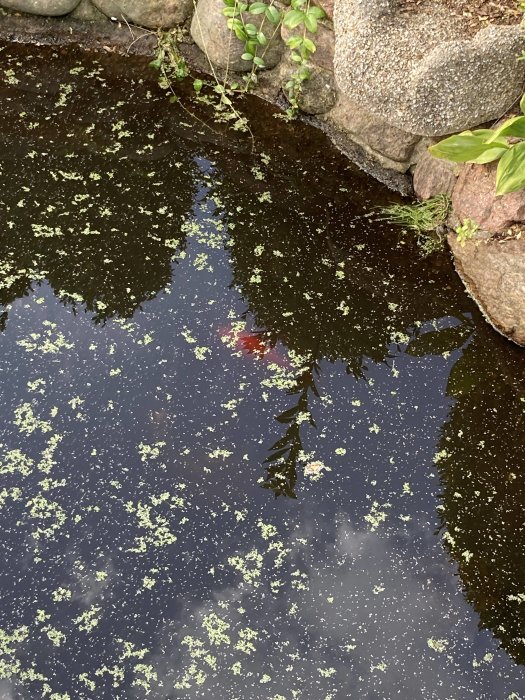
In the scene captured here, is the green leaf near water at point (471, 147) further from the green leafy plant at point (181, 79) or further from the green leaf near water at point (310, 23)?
the green leafy plant at point (181, 79)

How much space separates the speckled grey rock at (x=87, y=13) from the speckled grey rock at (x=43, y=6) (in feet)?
0.11

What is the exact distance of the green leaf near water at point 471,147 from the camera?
2.86 metres

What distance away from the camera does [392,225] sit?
3.40 meters

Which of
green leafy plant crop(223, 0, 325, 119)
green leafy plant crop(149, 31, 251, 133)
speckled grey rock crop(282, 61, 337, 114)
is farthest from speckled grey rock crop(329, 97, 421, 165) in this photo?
green leafy plant crop(149, 31, 251, 133)

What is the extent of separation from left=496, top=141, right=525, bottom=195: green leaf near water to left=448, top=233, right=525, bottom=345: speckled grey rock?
229 millimetres

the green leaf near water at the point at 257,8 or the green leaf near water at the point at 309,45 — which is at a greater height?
the green leaf near water at the point at 257,8

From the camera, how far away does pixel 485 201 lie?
10.0 feet

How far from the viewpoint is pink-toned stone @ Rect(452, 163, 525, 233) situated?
2967mm

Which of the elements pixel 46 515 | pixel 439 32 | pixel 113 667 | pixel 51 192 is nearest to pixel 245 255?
pixel 51 192

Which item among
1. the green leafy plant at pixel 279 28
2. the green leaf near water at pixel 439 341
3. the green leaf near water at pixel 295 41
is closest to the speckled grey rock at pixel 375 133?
the green leafy plant at pixel 279 28

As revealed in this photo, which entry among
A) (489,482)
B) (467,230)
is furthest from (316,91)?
(489,482)

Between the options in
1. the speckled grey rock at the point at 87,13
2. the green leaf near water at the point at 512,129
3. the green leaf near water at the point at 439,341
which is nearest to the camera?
the green leaf near water at the point at 512,129

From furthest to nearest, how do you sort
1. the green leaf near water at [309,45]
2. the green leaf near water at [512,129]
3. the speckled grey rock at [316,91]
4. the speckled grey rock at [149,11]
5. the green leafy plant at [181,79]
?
the speckled grey rock at [149,11], the green leafy plant at [181,79], the speckled grey rock at [316,91], the green leaf near water at [309,45], the green leaf near water at [512,129]

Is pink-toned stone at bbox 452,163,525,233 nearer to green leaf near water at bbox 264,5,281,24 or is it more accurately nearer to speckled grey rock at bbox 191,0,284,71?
green leaf near water at bbox 264,5,281,24
